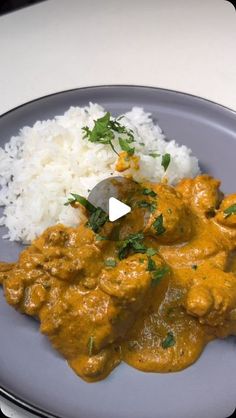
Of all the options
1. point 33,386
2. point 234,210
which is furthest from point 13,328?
point 234,210

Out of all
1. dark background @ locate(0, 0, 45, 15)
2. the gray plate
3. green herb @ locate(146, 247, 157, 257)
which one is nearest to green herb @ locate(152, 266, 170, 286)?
green herb @ locate(146, 247, 157, 257)

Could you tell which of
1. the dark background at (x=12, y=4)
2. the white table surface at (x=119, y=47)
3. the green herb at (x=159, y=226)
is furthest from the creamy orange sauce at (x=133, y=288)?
the dark background at (x=12, y=4)

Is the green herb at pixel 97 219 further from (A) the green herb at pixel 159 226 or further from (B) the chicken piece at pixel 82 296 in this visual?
(A) the green herb at pixel 159 226

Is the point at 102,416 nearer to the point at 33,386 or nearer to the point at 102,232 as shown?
the point at 33,386

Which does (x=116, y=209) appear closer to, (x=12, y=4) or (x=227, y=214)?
(x=227, y=214)

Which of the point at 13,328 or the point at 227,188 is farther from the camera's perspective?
the point at 227,188

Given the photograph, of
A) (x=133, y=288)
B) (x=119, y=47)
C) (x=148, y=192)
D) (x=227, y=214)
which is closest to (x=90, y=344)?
(x=133, y=288)

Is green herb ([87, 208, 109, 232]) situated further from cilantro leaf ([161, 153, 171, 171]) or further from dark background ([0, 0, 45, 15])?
dark background ([0, 0, 45, 15])
